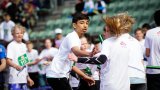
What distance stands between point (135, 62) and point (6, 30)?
11.9m

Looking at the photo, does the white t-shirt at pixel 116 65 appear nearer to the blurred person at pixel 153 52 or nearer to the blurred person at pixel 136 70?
the blurred person at pixel 136 70

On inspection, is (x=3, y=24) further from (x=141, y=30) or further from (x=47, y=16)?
(x=141, y=30)

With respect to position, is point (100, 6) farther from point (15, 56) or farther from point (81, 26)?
point (81, 26)


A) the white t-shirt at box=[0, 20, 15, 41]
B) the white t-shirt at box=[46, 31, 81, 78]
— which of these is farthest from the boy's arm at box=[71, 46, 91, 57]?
the white t-shirt at box=[0, 20, 15, 41]

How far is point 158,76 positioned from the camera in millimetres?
8758

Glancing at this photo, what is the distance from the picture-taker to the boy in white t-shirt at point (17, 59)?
10.2 metres

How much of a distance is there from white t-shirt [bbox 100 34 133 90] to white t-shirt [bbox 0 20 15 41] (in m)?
11.9

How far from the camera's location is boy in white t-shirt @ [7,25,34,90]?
1016 centimetres

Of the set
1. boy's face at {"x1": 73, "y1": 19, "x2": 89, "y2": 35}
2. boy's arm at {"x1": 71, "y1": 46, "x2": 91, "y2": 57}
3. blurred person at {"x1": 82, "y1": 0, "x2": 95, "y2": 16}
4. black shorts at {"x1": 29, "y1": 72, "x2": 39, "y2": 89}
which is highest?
blurred person at {"x1": 82, "y1": 0, "x2": 95, "y2": 16}

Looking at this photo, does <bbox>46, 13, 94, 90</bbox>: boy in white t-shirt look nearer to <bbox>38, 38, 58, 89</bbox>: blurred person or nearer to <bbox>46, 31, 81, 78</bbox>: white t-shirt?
<bbox>46, 31, 81, 78</bbox>: white t-shirt

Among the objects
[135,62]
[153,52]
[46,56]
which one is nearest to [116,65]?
[135,62]

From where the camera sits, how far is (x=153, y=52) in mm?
8633

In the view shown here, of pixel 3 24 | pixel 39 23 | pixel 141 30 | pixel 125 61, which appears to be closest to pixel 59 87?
pixel 125 61

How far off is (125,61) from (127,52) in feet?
0.42
